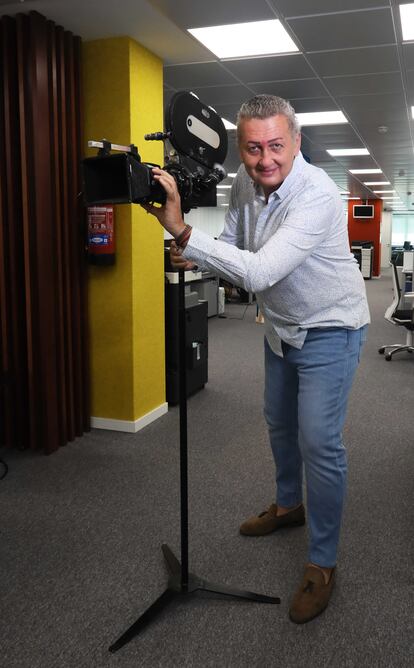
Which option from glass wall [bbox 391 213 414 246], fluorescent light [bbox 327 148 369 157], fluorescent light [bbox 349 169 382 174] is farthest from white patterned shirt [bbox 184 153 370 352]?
glass wall [bbox 391 213 414 246]

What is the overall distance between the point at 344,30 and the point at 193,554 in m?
2.89

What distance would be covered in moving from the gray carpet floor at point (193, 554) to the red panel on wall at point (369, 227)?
14743 mm

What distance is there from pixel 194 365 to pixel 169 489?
1.58 m

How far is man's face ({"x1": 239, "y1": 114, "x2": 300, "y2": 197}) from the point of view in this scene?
4.98ft

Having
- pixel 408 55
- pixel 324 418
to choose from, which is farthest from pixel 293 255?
pixel 408 55

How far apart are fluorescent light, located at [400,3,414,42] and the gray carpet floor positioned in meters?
2.26

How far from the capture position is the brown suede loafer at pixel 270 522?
2164 mm

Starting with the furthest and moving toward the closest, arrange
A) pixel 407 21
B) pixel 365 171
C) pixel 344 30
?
pixel 365 171 → pixel 344 30 → pixel 407 21

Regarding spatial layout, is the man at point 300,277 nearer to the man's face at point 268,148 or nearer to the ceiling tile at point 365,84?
the man's face at point 268,148

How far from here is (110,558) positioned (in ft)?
6.65

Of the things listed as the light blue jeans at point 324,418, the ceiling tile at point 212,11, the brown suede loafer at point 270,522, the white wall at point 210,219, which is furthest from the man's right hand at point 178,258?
the white wall at point 210,219

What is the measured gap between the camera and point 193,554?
2068mm

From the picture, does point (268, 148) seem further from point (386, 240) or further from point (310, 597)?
point (386, 240)

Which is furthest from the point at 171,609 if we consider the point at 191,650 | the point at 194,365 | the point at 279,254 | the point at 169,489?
the point at 194,365
